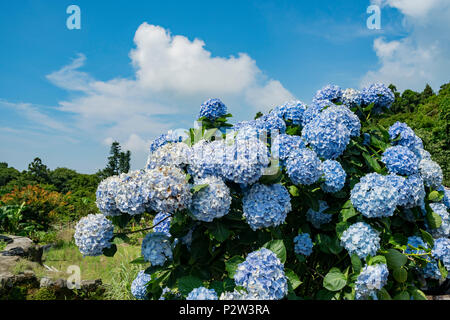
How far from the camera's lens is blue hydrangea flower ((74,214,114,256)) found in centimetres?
237

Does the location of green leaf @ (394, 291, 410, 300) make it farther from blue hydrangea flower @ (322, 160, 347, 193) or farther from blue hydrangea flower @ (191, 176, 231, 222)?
blue hydrangea flower @ (191, 176, 231, 222)

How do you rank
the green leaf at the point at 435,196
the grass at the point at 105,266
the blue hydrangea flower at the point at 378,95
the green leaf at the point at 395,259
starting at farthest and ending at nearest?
1. the grass at the point at 105,266
2. the blue hydrangea flower at the point at 378,95
3. the green leaf at the point at 435,196
4. the green leaf at the point at 395,259

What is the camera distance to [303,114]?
119 inches

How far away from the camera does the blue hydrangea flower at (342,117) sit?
2.67 m

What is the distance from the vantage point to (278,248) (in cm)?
206

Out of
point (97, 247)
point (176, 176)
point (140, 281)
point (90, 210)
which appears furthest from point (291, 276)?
point (90, 210)

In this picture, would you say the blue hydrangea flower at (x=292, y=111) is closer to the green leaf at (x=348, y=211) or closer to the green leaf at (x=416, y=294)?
the green leaf at (x=348, y=211)

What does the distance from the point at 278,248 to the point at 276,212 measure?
215 millimetres

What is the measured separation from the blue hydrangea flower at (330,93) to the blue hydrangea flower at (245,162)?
5.47ft

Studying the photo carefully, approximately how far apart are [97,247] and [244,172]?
3.94 feet

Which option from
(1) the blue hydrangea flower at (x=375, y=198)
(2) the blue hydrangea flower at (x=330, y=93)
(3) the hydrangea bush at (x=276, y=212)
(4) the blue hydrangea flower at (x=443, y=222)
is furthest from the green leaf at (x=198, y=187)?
(4) the blue hydrangea flower at (x=443, y=222)

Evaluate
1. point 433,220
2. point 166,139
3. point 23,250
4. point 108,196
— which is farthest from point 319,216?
point 23,250

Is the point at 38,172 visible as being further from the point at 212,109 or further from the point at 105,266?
the point at 212,109

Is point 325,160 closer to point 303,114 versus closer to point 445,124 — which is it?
point 303,114
